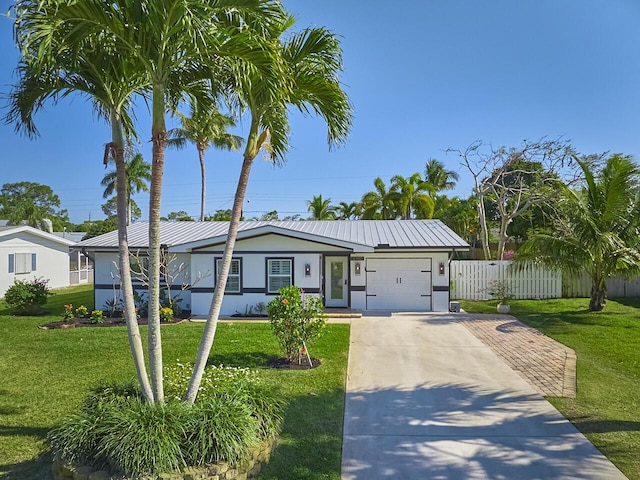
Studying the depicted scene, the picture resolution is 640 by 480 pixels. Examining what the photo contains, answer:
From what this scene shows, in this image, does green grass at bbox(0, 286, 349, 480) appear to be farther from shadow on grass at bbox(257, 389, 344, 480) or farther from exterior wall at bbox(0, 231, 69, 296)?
exterior wall at bbox(0, 231, 69, 296)

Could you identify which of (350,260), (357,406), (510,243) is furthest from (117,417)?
(510,243)

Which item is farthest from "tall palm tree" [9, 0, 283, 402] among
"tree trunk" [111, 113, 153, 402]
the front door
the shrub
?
the shrub

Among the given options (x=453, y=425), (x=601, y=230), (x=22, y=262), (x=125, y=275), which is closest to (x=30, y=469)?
(x=125, y=275)

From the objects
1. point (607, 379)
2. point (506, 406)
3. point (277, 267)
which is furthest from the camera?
point (277, 267)

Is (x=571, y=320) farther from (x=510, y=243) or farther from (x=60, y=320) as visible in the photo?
(x=510, y=243)

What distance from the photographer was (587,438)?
5.05 m

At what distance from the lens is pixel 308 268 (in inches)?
575

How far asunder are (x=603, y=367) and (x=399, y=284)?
7.72m

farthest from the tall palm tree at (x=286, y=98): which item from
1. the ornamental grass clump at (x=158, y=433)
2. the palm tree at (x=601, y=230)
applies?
the palm tree at (x=601, y=230)

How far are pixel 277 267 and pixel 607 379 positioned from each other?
9909mm

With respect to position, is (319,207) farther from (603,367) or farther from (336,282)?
(603,367)

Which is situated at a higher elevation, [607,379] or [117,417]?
[117,417]

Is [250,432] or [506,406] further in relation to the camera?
[506,406]

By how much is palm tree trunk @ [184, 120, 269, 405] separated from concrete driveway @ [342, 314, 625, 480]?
72.8 inches
